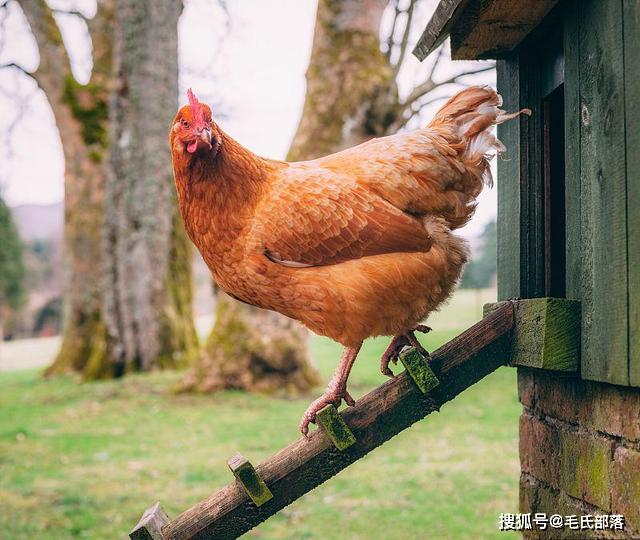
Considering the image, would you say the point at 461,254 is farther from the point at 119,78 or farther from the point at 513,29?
the point at 119,78

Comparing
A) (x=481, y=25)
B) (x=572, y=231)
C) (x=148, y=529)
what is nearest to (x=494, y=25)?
(x=481, y=25)

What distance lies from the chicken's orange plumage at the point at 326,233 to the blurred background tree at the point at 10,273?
825 inches

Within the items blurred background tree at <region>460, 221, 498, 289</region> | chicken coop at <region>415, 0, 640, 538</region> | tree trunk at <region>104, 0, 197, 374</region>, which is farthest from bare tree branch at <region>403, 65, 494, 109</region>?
chicken coop at <region>415, 0, 640, 538</region>

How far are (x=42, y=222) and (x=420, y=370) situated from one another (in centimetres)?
3628

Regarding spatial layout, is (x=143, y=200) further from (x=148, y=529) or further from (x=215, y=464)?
(x=148, y=529)

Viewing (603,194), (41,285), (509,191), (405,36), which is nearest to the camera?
(603,194)

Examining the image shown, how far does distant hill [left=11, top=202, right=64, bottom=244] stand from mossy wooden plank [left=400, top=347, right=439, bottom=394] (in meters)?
29.8

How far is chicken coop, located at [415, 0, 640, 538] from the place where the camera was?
2625 mm

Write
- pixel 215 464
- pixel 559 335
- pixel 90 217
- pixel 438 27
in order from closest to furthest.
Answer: pixel 559 335, pixel 438 27, pixel 215 464, pixel 90 217

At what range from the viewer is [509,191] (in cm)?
370

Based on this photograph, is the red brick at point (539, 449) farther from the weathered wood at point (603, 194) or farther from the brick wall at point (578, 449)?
the weathered wood at point (603, 194)

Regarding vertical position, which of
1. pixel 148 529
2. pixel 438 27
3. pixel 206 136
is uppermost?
pixel 438 27

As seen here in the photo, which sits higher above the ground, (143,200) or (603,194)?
(143,200)

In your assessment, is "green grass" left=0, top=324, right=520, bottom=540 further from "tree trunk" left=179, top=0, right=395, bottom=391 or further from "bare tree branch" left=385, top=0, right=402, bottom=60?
"bare tree branch" left=385, top=0, right=402, bottom=60
